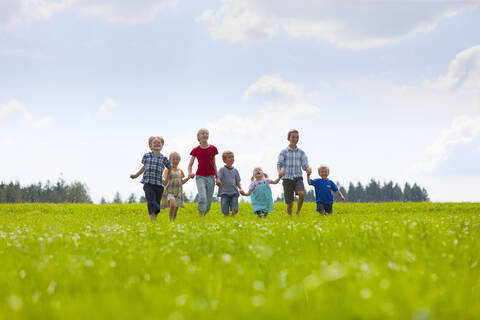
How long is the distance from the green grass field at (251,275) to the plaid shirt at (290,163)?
6.75 metres

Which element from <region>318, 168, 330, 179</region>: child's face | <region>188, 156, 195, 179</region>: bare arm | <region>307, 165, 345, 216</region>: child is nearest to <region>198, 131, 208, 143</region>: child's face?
<region>188, 156, 195, 179</region>: bare arm

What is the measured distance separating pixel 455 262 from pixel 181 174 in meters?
10.1

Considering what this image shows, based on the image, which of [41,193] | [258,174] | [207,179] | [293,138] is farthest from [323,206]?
[41,193]

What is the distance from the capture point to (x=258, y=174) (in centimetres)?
1343

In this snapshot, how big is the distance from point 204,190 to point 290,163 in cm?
349

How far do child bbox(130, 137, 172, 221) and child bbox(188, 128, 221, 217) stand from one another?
104cm

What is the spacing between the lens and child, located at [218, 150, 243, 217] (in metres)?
13.3

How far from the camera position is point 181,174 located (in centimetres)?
1355

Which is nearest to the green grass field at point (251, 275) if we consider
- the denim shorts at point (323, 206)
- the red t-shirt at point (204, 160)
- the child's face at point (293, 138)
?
the red t-shirt at point (204, 160)

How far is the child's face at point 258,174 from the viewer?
13422mm

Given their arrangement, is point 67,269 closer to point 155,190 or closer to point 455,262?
point 455,262

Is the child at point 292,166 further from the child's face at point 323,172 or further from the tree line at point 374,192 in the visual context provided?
the tree line at point 374,192

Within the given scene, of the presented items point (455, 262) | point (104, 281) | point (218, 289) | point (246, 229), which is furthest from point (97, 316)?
point (246, 229)

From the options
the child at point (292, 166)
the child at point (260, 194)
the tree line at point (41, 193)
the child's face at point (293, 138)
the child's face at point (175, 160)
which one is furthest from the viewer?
the tree line at point (41, 193)
